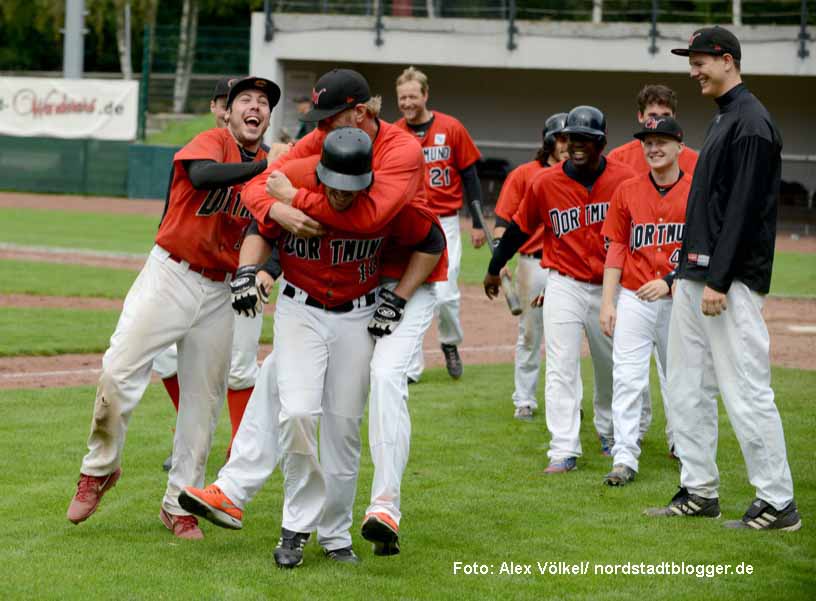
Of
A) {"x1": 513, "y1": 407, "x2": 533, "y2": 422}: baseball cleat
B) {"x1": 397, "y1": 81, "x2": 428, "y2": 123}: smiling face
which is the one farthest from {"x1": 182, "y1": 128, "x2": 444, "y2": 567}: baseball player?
{"x1": 397, "y1": 81, "x2": 428, "y2": 123}: smiling face

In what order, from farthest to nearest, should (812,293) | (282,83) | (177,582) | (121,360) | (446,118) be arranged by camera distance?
(282,83) → (812,293) → (446,118) → (121,360) → (177,582)

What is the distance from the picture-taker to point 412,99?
10.6m

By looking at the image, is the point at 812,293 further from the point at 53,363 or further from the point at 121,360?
the point at 121,360

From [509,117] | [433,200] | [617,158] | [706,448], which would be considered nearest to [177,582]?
[706,448]

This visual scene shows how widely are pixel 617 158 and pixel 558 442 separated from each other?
2.21 m

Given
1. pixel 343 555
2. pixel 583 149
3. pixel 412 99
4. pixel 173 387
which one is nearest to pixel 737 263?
pixel 583 149

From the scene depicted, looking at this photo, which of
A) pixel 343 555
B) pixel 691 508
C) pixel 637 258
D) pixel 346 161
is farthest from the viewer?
pixel 637 258

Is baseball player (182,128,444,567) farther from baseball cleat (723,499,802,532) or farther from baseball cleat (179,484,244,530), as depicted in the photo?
baseball cleat (723,499,802,532)

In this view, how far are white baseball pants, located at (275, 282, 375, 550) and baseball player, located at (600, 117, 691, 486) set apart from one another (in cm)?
223

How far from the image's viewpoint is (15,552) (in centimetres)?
558

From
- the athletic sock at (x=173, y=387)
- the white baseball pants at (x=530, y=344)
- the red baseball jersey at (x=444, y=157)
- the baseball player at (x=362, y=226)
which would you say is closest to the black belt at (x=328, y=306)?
the baseball player at (x=362, y=226)

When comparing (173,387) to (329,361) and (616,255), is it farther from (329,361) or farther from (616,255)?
(616,255)

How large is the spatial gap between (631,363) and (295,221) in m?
2.86

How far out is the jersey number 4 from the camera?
36.0ft
